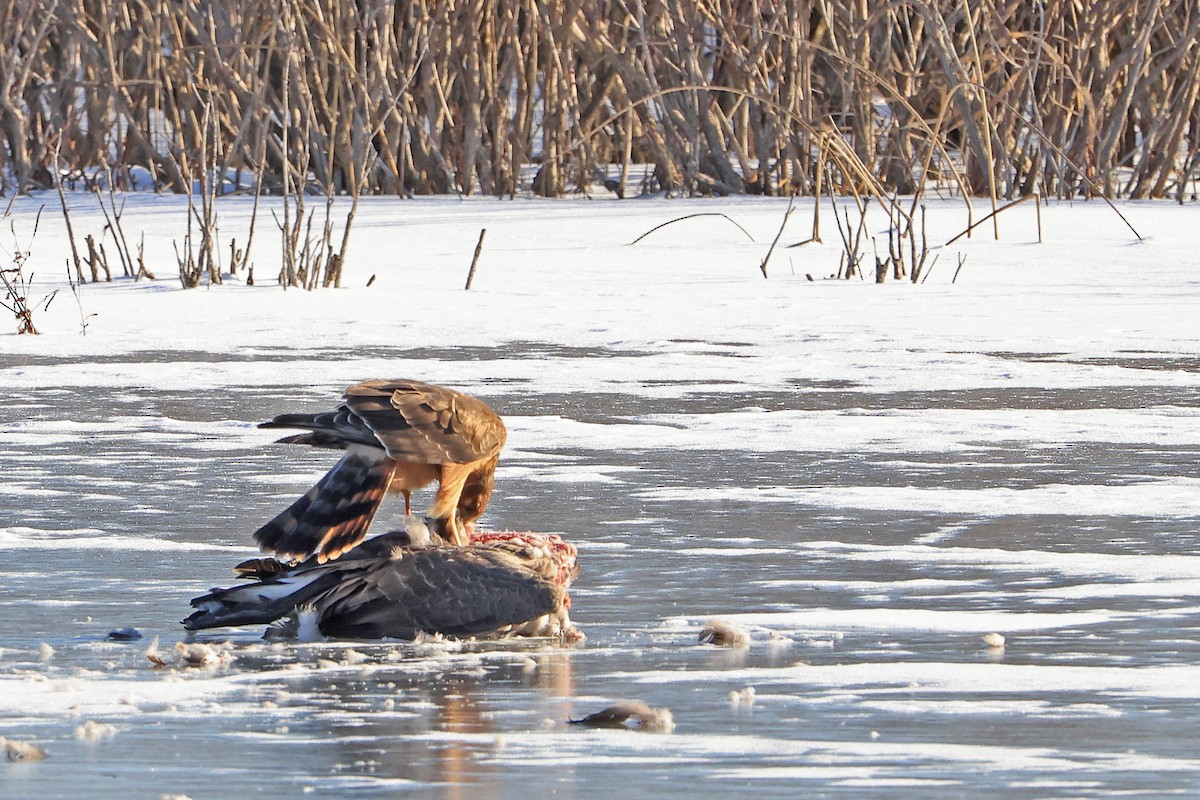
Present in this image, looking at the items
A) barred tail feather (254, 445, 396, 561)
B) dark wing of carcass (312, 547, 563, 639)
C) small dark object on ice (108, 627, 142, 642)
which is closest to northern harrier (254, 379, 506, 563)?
barred tail feather (254, 445, 396, 561)

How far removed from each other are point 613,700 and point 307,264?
8.44 m

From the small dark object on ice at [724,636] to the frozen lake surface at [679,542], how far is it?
0.10ft

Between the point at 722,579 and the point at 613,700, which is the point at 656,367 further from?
the point at 613,700

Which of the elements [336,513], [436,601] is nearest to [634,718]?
[436,601]

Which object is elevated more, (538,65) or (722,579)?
(538,65)

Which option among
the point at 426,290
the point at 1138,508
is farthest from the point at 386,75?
the point at 1138,508

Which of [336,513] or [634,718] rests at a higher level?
[336,513]

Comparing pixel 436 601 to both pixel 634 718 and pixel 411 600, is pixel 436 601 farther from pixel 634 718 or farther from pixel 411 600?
pixel 634 718

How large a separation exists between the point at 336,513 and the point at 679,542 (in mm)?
1031

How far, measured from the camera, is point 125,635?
393 centimetres

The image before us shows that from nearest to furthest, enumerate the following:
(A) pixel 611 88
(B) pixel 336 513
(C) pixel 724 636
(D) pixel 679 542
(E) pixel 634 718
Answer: (E) pixel 634 718 → (C) pixel 724 636 → (B) pixel 336 513 → (D) pixel 679 542 → (A) pixel 611 88

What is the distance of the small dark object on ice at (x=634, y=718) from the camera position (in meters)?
3.18

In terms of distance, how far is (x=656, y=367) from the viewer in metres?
8.55

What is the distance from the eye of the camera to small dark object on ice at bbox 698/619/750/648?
3885 mm
